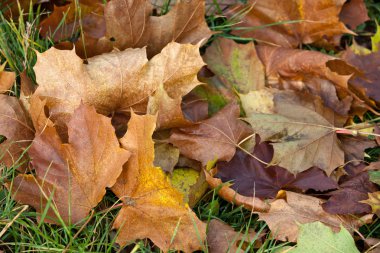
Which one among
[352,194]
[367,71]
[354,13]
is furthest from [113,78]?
[354,13]

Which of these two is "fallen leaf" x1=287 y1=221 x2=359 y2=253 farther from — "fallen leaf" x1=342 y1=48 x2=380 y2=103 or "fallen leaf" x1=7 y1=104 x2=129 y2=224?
"fallen leaf" x1=342 y1=48 x2=380 y2=103

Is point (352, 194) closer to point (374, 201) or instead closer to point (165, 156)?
point (374, 201)

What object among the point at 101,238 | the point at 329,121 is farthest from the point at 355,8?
the point at 101,238

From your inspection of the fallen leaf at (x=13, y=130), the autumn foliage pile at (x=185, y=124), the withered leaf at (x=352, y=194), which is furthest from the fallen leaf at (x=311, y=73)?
the fallen leaf at (x=13, y=130)

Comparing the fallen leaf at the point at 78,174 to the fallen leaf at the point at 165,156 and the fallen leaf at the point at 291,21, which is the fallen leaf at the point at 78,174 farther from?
the fallen leaf at the point at 291,21

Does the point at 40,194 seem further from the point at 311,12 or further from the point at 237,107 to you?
the point at 311,12

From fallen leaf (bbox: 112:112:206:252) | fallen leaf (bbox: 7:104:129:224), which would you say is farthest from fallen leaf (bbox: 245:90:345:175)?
fallen leaf (bbox: 7:104:129:224)
